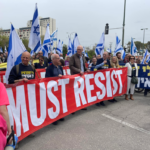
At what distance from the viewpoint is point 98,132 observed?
349 cm

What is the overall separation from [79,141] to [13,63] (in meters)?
2.23

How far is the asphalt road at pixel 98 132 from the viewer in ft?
9.76

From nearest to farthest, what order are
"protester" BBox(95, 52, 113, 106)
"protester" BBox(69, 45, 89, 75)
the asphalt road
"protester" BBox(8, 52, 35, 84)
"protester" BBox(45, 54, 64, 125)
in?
the asphalt road, "protester" BBox(8, 52, 35, 84), "protester" BBox(45, 54, 64, 125), "protester" BBox(69, 45, 89, 75), "protester" BBox(95, 52, 113, 106)

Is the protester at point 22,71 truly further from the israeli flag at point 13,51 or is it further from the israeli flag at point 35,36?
the israeli flag at point 35,36

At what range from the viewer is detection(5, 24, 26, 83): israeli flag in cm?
349

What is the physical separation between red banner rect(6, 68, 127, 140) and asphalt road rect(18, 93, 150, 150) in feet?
0.79

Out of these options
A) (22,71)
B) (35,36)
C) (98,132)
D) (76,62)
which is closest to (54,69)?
(22,71)

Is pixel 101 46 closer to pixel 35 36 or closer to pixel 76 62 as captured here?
pixel 76 62

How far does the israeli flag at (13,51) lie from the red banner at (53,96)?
2.15 feet

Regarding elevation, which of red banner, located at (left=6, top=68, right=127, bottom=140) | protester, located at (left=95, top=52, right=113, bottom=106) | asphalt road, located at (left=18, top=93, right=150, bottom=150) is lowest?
asphalt road, located at (left=18, top=93, right=150, bottom=150)

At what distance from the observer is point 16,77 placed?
3.40 meters

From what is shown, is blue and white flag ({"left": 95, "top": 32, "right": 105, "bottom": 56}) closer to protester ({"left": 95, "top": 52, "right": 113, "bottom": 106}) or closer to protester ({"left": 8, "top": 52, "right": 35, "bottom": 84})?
protester ({"left": 95, "top": 52, "right": 113, "bottom": 106})

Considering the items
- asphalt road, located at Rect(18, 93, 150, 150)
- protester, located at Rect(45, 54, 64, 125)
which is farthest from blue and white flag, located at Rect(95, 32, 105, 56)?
protester, located at Rect(45, 54, 64, 125)

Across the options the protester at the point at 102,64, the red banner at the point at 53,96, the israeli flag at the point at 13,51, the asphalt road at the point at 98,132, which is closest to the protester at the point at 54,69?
the red banner at the point at 53,96
